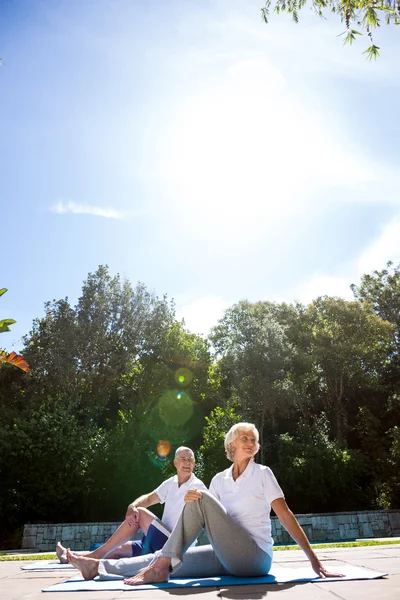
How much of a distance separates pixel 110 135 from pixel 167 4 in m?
4.61

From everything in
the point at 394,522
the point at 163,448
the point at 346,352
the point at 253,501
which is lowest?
the point at 394,522

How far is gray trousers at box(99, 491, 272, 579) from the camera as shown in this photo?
312 cm

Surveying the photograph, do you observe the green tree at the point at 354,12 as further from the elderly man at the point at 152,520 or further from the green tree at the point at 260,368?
the green tree at the point at 260,368

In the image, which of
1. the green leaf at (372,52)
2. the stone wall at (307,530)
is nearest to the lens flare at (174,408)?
the stone wall at (307,530)

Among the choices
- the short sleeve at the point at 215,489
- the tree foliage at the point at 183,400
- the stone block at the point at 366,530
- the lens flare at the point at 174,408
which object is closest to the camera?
the short sleeve at the point at 215,489

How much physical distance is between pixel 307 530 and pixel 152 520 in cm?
1141

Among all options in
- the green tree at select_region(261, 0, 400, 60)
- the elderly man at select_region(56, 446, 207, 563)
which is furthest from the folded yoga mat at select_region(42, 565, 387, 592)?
the green tree at select_region(261, 0, 400, 60)

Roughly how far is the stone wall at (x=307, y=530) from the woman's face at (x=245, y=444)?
34.2 feet

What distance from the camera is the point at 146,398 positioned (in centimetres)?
2144

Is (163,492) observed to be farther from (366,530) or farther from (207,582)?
(366,530)

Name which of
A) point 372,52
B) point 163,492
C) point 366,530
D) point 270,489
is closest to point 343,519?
point 366,530

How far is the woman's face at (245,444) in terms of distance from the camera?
3393 mm

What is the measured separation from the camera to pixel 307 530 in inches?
547

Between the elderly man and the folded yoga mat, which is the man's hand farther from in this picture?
the folded yoga mat
